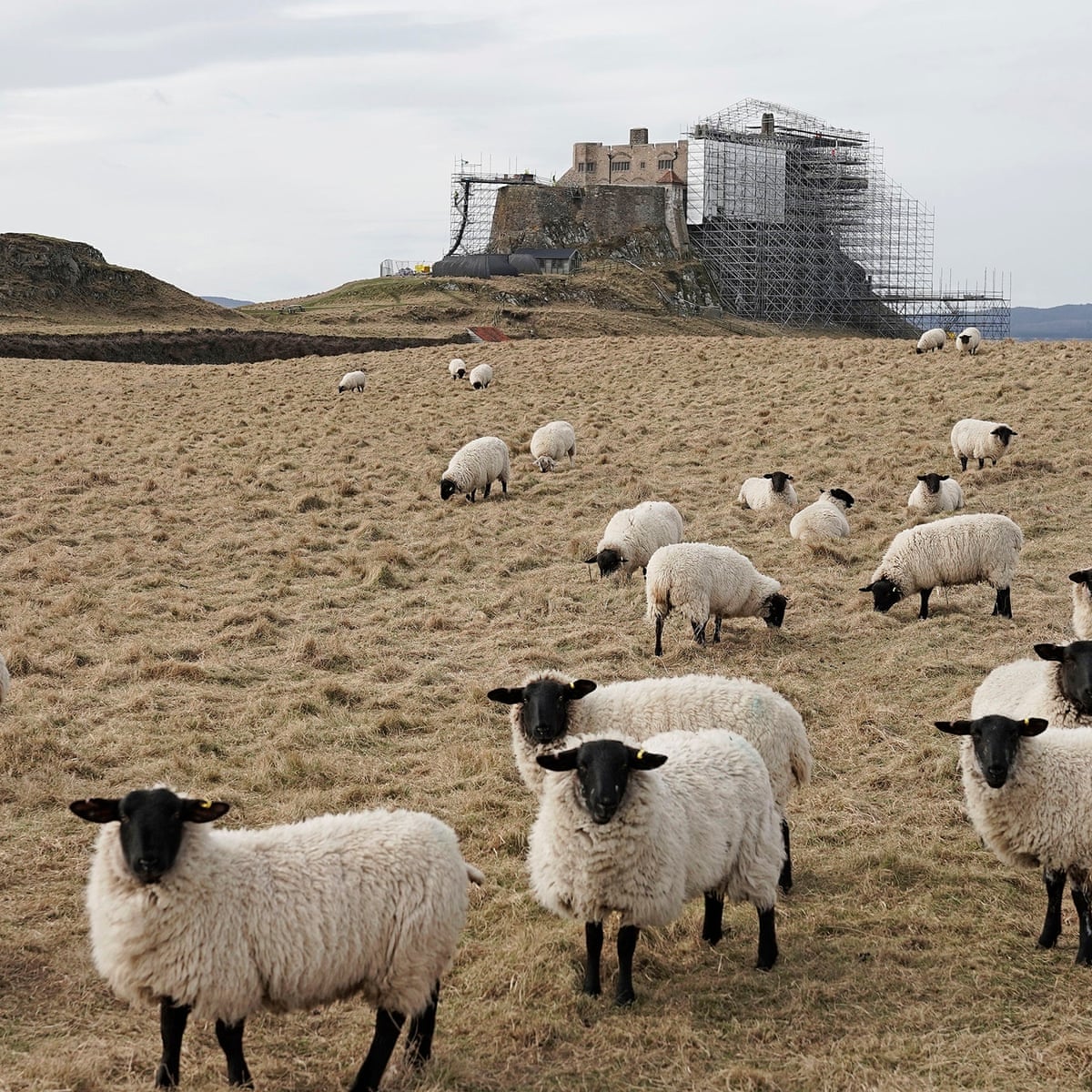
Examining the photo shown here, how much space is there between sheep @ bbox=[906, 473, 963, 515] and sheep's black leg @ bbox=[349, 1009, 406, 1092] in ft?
48.9

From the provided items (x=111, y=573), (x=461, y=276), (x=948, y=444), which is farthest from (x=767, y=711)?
(x=461, y=276)

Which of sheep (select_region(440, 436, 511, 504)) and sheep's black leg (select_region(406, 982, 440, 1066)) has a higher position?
sheep (select_region(440, 436, 511, 504))

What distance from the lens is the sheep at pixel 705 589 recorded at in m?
12.6

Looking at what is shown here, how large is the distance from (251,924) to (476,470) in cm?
1631

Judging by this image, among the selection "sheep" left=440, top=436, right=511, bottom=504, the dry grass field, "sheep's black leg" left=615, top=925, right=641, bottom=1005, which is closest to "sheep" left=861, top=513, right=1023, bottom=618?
the dry grass field

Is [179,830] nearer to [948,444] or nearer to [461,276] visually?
[948,444]

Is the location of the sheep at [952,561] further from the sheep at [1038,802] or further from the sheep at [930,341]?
the sheep at [930,341]

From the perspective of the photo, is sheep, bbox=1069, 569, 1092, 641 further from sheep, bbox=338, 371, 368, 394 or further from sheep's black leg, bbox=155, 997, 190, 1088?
sheep, bbox=338, 371, 368, 394

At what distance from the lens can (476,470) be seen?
21391 mm

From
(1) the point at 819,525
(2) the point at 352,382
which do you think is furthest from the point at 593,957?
(2) the point at 352,382

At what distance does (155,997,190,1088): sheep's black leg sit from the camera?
17.4 feet

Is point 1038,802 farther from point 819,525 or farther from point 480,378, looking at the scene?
point 480,378

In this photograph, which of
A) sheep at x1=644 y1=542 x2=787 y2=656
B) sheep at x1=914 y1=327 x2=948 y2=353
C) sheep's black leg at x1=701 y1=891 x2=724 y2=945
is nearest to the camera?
sheep's black leg at x1=701 y1=891 x2=724 y2=945

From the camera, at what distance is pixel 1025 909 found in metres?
7.21
